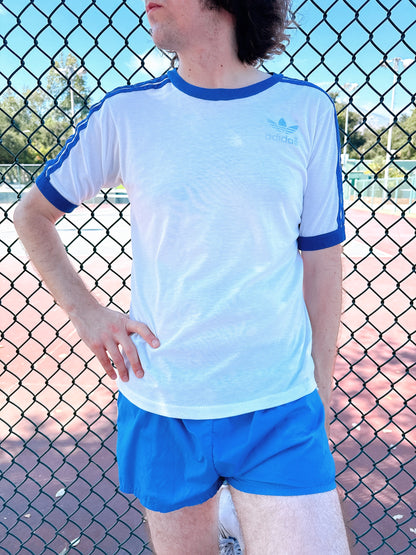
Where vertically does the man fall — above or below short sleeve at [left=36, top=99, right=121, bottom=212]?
below

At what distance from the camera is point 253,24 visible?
1.31 metres

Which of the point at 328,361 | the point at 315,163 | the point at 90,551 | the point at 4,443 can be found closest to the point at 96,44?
the point at 315,163

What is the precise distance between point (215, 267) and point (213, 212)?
0.47ft

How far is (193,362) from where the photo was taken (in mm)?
1213

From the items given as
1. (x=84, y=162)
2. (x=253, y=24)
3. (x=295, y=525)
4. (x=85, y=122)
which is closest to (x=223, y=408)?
(x=295, y=525)

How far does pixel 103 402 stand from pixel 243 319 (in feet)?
9.81

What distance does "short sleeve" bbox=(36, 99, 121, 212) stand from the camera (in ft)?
4.06

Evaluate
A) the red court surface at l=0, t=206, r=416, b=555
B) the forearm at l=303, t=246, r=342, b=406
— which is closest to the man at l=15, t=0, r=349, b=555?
the forearm at l=303, t=246, r=342, b=406

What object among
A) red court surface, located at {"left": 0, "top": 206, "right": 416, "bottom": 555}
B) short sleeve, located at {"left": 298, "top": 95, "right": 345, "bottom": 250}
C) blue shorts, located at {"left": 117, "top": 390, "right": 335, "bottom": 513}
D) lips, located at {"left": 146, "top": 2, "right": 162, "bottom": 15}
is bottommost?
red court surface, located at {"left": 0, "top": 206, "right": 416, "bottom": 555}

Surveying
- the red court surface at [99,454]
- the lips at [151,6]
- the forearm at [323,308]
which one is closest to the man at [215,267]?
the lips at [151,6]

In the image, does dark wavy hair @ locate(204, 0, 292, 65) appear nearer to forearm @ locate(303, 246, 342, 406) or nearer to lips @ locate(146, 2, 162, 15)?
lips @ locate(146, 2, 162, 15)

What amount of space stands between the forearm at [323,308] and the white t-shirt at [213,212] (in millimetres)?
175

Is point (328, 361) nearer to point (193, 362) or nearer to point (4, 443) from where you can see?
point (193, 362)

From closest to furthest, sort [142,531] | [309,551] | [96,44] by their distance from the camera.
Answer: [309,551] → [96,44] → [142,531]
